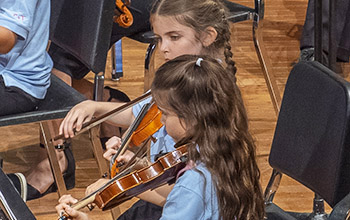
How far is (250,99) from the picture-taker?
3.16 m

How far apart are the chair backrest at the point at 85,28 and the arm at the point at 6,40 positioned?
0.71 feet

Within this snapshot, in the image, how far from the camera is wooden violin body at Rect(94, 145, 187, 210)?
54.2 inches

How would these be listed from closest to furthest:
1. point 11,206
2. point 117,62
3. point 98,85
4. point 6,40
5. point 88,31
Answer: point 11,206 → point 6,40 → point 88,31 → point 98,85 → point 117,62

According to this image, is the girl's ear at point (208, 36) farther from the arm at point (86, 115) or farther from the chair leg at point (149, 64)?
the chair leg at point (149, 64)

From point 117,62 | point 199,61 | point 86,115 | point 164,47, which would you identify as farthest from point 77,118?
point 117,62

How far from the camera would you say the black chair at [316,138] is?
1.50 metres

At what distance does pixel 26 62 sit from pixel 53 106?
0.50ft

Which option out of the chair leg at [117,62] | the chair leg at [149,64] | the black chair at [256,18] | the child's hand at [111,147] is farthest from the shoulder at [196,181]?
the chair leg at [117,62]

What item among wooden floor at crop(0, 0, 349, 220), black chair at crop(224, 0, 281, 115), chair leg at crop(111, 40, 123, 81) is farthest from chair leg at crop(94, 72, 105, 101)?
chair leg at crop(111, 40, 123, 81)

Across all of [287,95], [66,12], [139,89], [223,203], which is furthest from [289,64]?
[223,203]

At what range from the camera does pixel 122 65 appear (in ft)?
11.5

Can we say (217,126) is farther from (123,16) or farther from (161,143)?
(123,16)

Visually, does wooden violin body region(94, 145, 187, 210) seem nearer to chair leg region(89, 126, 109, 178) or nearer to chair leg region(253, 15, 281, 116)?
chair leg region(89, 126, 109, 178)

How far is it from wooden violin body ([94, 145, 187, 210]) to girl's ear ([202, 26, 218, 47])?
19.6 inches
